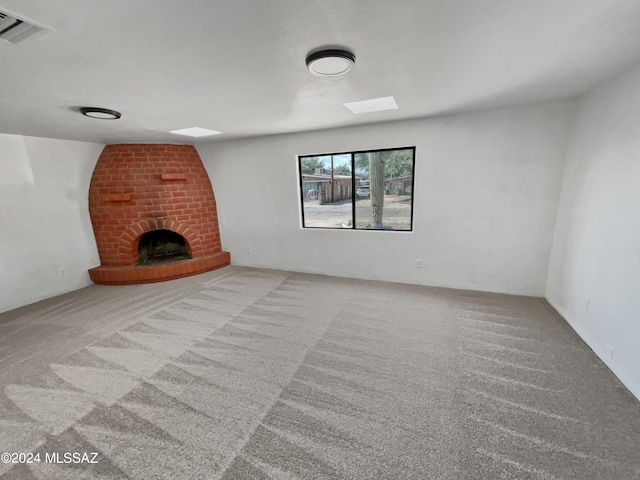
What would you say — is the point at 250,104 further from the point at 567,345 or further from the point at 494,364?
the point at 567,345

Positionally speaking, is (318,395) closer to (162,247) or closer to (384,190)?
(384,190)

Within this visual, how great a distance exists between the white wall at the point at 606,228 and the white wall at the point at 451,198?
261 mm

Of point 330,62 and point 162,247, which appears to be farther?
point 162,247

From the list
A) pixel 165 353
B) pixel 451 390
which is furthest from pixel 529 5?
pixel 165 353

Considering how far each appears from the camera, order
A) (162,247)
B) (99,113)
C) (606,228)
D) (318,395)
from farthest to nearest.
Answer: (162,247) → (99,113) → (606,228) → (318,395)

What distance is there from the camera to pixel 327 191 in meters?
4.44

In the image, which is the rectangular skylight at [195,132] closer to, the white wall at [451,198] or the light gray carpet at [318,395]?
the white wall at [451,198]

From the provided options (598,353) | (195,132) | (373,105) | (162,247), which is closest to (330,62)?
(373,105)

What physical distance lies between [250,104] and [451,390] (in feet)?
9.72

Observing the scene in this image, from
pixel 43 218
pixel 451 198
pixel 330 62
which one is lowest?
pixel 43 218

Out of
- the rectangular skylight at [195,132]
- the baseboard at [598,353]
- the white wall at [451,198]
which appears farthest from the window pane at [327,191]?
the baseboard at [598,353]

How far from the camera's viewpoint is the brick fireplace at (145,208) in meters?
4.22

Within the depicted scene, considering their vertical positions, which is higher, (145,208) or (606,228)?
(145,208)

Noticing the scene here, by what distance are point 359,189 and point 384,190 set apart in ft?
1.23
